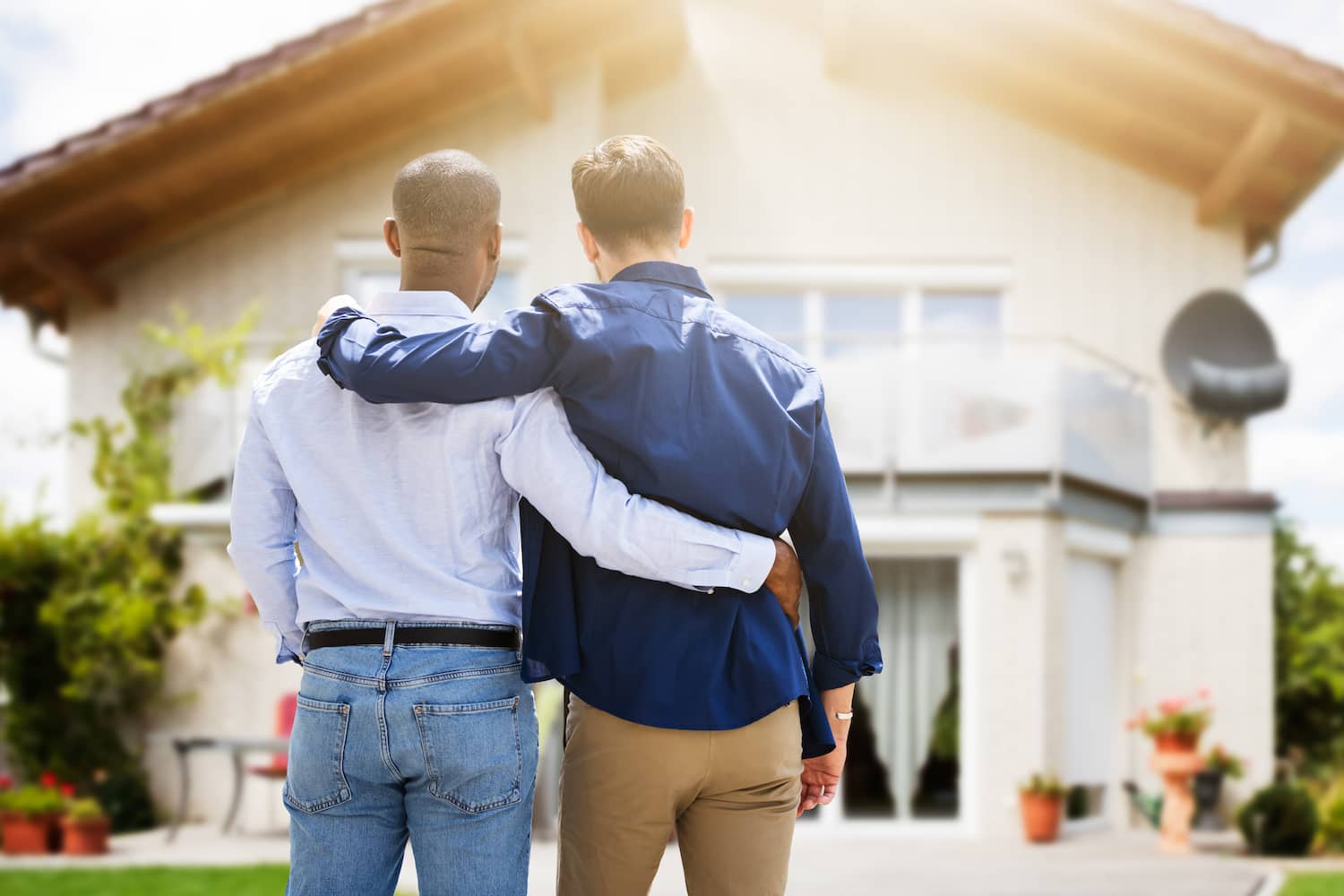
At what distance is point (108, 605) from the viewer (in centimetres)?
→ 1102

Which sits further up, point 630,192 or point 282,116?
point 282,116

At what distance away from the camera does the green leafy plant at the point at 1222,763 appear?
1111cm

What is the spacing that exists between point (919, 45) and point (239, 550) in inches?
457

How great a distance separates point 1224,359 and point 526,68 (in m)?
6.41


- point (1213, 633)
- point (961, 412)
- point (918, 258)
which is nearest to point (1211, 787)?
point (1213, 633)

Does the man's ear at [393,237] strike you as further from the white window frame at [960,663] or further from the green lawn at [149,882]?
the white window frame at [960,663]

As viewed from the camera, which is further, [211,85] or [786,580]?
[211,85]

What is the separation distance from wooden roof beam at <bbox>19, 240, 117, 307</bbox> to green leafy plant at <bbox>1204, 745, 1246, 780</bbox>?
9807mm

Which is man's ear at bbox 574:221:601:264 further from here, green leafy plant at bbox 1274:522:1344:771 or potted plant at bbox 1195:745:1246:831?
green leafy plant at bbox 1274:522:1344:771

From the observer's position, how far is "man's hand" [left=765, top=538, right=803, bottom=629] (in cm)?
241

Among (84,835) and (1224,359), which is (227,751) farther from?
(1224,359)

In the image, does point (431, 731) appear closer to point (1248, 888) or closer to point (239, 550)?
point (239, 550)

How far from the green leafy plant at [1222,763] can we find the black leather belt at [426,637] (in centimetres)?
1003

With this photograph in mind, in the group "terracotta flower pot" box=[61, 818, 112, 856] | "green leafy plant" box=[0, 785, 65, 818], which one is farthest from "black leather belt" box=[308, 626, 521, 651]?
"green leafy plant" box=[0, 785, 65, 818]
